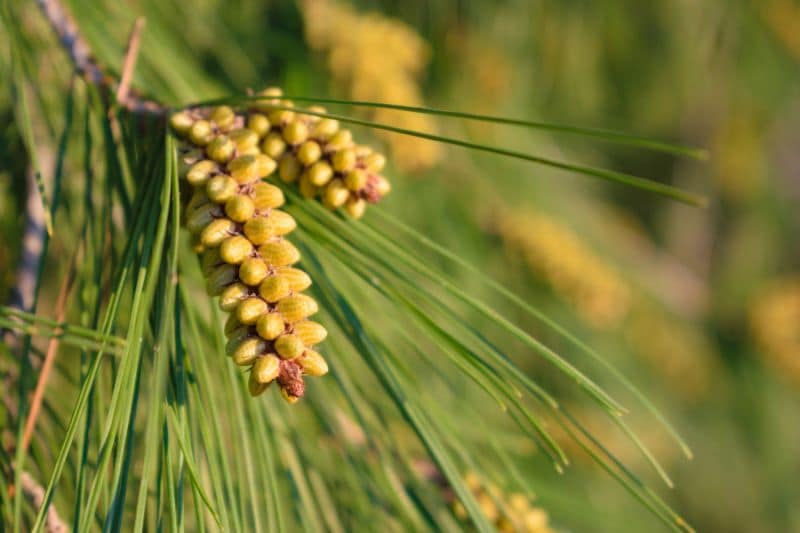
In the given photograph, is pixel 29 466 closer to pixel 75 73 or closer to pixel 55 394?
pixel 55 394

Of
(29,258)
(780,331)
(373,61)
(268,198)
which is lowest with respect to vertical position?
(29,258)

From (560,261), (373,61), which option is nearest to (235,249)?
(373,61)

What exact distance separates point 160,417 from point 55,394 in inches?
7.8

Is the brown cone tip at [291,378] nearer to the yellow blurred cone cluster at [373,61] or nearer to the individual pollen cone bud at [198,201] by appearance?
the individual pollen cone bud at [198,201]

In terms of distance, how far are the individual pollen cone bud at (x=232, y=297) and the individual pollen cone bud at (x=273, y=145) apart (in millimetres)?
95

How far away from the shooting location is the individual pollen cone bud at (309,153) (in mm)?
391

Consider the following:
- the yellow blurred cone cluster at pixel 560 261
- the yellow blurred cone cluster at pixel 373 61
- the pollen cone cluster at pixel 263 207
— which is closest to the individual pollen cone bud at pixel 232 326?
the pollen cone cluster at pixel 263 207

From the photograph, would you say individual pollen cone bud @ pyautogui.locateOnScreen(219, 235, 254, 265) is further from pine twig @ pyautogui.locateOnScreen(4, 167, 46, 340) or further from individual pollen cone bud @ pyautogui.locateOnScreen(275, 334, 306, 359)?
pine twig @ pyautogui.locateOnScreen(4, 167, 46, 340)

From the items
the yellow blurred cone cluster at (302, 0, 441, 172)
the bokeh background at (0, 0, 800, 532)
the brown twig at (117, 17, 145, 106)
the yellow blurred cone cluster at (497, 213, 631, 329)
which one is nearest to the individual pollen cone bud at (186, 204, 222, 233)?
the brown twig at (117, 17, 145, 106)

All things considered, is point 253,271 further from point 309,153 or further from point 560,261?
point 560,261

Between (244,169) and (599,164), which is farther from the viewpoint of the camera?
(599,164)

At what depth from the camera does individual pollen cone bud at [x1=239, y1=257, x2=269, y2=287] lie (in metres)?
0.33

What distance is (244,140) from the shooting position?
0.38m

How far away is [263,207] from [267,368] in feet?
0.28
